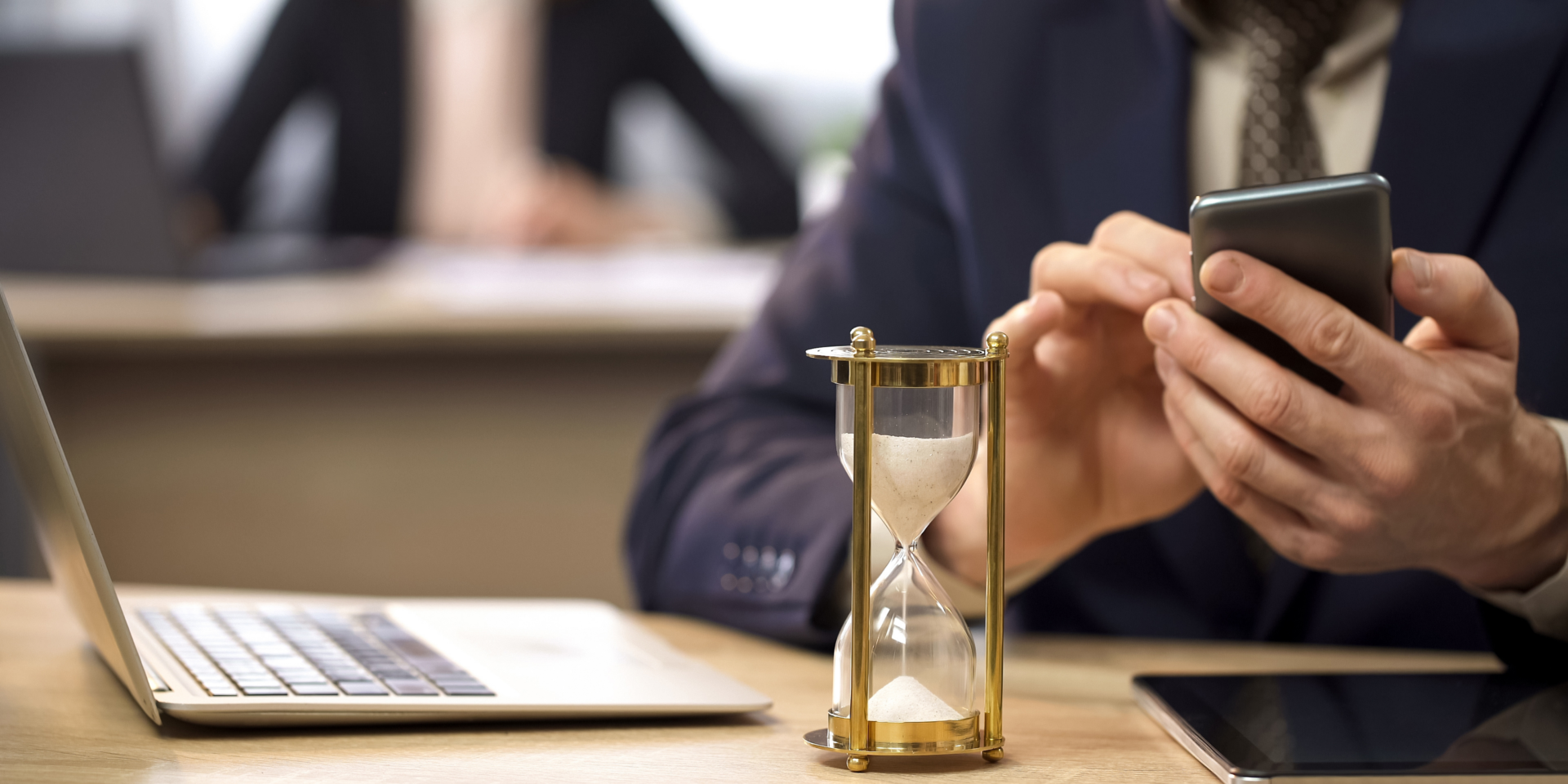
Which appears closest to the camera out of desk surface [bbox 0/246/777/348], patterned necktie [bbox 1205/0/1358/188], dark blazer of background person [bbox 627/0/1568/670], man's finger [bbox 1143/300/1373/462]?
man's finger [bbox 1143/300/1373/462]

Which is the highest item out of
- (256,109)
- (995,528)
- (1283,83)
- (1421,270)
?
(256,109)

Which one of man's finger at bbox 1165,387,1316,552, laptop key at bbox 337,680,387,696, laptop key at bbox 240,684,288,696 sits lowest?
laptop key at bbox 337,680,387,696

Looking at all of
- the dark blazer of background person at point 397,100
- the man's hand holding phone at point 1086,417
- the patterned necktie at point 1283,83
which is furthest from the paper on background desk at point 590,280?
the man's hand holding phone at point 1086,417

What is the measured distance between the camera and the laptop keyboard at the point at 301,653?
2.22 feet

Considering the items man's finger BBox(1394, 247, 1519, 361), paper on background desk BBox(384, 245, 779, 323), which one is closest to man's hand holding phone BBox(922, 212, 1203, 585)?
man's finger BBox(1394, 247, 1519, 361)

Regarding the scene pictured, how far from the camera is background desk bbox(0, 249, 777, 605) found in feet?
7.48

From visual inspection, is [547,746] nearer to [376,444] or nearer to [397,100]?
[376,444]

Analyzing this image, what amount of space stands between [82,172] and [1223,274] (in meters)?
2.44

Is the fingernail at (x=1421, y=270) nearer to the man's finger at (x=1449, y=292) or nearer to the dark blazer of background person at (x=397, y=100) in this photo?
the man's finger at (x=1449, y=292)

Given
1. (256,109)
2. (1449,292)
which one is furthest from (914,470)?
(256,109)

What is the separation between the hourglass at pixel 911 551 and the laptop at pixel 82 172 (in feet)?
7.69

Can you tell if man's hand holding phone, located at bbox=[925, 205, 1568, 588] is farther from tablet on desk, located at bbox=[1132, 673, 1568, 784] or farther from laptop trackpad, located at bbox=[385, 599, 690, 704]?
laptop trackpad, located at bbox=[385, 599, 690, 704]

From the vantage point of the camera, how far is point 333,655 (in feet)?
2.45

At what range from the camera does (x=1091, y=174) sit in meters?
1.06
